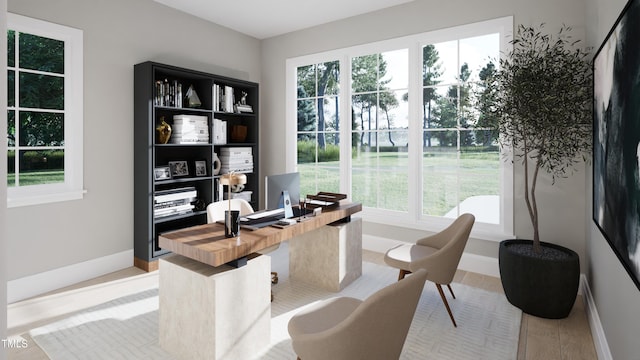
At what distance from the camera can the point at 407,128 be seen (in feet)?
13.3

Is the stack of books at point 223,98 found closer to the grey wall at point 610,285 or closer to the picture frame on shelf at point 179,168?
the picture frame on shelf at point 179,168

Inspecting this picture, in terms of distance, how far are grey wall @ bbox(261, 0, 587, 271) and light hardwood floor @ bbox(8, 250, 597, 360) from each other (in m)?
0.64

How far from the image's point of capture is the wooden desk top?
6.43ft

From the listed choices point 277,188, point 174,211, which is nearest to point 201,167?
point 174,211

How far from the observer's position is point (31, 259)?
3.05 metres

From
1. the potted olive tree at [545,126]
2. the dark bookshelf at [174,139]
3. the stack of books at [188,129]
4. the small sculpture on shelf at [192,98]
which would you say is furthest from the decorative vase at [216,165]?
the potted olive tree at [545,126]

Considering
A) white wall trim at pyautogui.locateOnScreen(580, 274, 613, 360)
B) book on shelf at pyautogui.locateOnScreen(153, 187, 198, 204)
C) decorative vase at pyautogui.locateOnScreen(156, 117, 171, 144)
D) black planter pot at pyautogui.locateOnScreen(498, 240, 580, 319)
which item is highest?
decorative vase at pyautogui.locateOnScreen(156, 117, 171, 144)

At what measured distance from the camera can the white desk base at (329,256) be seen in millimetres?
3123

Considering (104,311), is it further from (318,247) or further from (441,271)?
(441,271)

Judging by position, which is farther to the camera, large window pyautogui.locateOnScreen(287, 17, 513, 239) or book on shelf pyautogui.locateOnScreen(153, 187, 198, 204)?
book on shelf pyautogui.locateOnScreen(153, 187, 198, 204)

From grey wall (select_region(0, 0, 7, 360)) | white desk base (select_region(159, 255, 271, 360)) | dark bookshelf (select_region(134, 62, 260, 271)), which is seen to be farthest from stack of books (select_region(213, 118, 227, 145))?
grey wall (select_region(0, 0, 7, 360))

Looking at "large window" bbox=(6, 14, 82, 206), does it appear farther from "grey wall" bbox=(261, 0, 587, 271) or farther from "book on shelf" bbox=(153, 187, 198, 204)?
"grey wall" bbox=(261, 0, 587, 271)

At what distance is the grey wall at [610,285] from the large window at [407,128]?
0.84 m

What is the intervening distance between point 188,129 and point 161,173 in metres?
0.56
